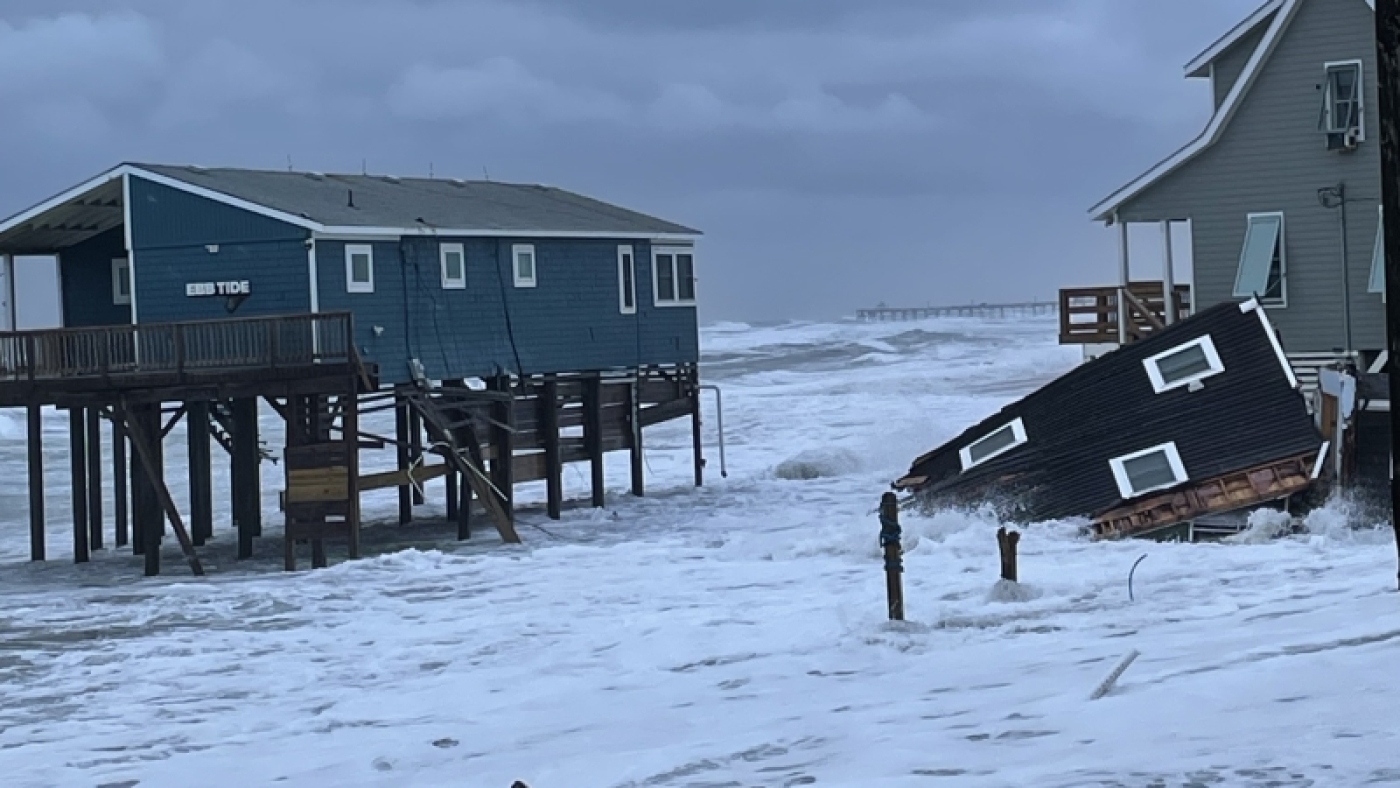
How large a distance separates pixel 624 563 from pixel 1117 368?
7.92 meters

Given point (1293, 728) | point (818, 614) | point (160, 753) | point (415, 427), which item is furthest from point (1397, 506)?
point (415, 427)

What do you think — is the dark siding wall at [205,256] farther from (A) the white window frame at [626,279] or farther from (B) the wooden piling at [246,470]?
(A) the white window frame at [626,279]

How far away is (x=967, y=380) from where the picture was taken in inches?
3583

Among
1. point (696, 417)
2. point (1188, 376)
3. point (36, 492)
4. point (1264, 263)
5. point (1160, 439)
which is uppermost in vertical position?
point (1264, 263)

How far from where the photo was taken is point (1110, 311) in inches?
1359

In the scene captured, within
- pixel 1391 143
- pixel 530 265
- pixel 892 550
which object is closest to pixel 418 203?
pixel 530 265

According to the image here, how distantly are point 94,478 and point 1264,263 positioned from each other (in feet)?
68.3

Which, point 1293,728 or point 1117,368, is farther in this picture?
point 1117,368

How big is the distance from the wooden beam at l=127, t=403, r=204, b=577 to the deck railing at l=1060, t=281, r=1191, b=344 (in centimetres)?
1497

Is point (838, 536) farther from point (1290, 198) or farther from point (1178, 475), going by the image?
point (1290, 198)

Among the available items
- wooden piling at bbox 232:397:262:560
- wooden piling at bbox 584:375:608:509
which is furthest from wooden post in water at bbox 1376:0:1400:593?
wooden piling at bbox 584:375:608:509

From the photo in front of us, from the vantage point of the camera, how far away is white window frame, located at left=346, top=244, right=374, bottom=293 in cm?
3359

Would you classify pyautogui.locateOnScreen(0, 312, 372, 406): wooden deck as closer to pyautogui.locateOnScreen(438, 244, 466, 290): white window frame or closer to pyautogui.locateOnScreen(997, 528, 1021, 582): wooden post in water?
pyautogui.locateOnScreen(438, 244, 466, 290): white window frame

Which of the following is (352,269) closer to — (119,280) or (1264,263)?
(119,280)
